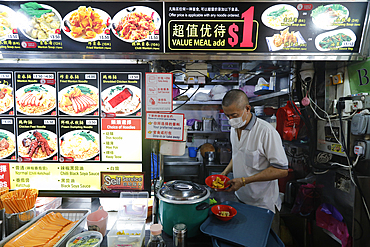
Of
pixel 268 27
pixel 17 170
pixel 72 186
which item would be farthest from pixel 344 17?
pixel 17 170

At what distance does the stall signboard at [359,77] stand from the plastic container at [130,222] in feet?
8.40

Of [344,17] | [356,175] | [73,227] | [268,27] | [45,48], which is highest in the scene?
[344,17]

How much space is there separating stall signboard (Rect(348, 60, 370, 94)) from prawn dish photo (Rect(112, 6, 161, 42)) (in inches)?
86.0

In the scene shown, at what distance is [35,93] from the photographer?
179cm

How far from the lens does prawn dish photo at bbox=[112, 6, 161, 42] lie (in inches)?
67.7

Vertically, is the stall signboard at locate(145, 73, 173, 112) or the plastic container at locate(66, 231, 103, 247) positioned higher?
the stall signboard at locate(145, 73, 173, 112)

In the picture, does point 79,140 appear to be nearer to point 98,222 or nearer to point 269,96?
point 98,222

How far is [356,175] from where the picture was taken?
1989 mm

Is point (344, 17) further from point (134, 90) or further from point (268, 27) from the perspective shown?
point (134, 90)

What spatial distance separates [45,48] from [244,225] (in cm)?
230

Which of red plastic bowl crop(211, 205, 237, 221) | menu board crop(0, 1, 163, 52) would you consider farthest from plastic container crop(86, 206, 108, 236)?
menu board crop(0, 1, 163, 52)

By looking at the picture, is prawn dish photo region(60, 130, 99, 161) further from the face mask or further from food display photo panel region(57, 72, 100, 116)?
the face mask

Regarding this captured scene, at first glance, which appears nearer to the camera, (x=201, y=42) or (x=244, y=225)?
(x=244, y=225)

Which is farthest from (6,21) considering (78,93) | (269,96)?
(269,96)
